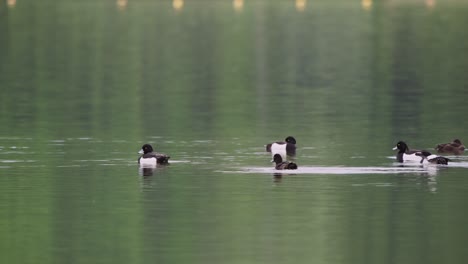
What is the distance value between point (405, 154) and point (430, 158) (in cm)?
64

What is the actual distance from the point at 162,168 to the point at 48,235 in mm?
8408

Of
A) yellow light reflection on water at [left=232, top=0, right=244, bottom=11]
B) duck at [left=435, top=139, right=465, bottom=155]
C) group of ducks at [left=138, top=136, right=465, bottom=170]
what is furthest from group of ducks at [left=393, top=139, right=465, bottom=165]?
yellow light reflection on water at [left=232, top=0, right=244, bottom=11]

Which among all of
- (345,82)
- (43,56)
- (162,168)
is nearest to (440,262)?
(162,168)

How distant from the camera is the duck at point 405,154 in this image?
111ft

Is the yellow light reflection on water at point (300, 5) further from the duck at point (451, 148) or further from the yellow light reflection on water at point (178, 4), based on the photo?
the duck at point (451, 148)

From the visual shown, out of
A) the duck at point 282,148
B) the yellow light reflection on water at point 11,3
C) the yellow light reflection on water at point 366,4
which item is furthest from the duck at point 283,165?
the yellow light reflection on water at point 11,3

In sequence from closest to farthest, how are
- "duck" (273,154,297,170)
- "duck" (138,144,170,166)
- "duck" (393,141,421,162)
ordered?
"duck" (273,154,297,170)
"duck" (138,144,170,166)
"duck" (393,141,421,162)

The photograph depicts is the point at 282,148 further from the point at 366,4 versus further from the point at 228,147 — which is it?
the point at 366,4

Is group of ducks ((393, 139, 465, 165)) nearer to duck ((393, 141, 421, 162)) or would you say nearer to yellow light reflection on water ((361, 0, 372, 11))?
duck ((393, 141, 421, 162))

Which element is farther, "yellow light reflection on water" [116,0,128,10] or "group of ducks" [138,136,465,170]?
"yellow light reflection on water" [116,0,128,10]

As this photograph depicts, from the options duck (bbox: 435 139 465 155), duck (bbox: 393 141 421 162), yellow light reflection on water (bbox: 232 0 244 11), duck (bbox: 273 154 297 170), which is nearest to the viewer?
duck (bbox: 273 154 297 170)

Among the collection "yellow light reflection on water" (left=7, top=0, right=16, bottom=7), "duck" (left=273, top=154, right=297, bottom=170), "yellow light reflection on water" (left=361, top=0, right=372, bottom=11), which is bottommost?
"duck" (left=273, top=154, right=297, bottom=170)

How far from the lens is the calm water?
2481cm

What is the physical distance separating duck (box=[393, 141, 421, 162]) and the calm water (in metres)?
0.50
